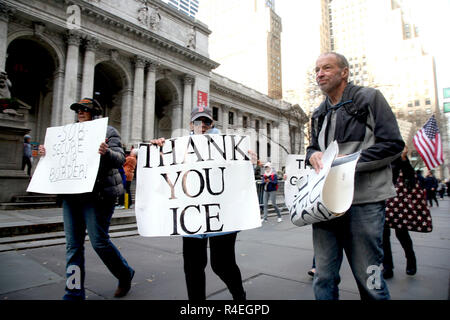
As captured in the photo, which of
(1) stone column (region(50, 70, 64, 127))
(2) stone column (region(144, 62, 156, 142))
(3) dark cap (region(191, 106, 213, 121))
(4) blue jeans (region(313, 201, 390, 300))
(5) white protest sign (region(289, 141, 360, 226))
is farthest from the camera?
(2) stone column (region(144, 62, 156, 142))

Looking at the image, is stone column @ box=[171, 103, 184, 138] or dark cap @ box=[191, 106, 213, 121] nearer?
dark cap @ box=[191, 106, 213, 121]

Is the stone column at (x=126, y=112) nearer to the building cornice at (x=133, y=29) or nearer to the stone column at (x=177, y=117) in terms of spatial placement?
the building cornice at (x=133, y=29)

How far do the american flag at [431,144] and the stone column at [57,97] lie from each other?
72.6 feet

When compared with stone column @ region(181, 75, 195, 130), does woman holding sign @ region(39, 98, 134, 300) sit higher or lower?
lower

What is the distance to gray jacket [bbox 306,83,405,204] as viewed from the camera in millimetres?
1787

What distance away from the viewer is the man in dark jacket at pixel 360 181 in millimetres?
1779

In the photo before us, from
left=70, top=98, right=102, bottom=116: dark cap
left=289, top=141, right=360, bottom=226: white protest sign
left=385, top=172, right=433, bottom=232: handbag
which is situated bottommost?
left=385, top=172, right=433, bottom=232: handbag

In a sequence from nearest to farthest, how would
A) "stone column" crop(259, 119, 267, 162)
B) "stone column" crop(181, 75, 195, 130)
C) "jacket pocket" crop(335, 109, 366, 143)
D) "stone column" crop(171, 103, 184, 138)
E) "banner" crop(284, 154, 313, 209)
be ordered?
"jacket pocket" crop(335, 109, 366, 143) < "banner" crop(284, 154, 313, 209) < "stone column" crop(181, 75, 195, 130) < "stone column" crop(171, 103, 184, 138) < "stone column" crop(259, 119, 267, 162)

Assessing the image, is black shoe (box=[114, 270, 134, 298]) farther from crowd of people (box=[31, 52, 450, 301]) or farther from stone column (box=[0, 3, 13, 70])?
stone column (box=[0, 3, 13, 70])

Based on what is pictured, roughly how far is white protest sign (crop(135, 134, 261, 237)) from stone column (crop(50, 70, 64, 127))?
865 inches

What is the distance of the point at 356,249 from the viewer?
72.2 inches

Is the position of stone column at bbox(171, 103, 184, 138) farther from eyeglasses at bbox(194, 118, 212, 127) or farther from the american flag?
eyeglasses at bbox(194, 118, 212, 127)

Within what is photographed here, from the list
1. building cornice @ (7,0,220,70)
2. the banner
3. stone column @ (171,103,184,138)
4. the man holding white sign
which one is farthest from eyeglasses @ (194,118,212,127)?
stone column @ (171,103,184,138)
